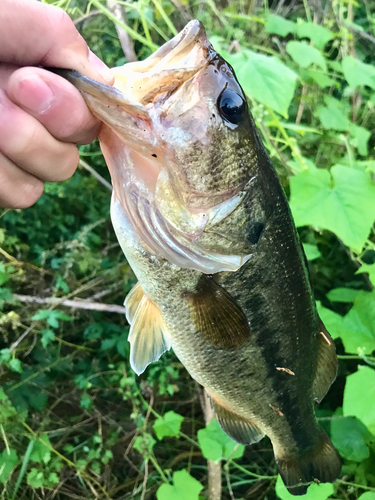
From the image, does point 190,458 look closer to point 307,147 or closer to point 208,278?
point 208,278

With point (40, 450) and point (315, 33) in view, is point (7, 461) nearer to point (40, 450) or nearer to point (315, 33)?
point (40, 450)

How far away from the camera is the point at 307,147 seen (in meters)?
2.38

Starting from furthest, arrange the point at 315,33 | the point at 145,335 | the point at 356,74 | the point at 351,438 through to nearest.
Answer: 1. the point at 315,33
2. the point at 356,74
3. the point at 351,438
4. the point at 145,335

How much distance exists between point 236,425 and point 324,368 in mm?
382

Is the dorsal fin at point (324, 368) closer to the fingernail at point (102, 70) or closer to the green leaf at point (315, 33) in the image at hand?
the fingernail at point (102, 70)

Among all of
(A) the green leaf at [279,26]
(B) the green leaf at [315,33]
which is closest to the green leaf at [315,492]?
(B) the green leaf at [315,33]

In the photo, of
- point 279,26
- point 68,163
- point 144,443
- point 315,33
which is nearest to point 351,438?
point 144,443

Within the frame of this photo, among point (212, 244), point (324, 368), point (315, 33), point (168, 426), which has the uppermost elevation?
point (212, 244)

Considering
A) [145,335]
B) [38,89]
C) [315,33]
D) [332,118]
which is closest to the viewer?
[38,89]

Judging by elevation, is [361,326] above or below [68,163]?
below

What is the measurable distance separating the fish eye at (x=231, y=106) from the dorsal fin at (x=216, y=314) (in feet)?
1.31

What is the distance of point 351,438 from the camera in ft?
5.55

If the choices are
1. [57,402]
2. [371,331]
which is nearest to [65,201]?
[57,402]

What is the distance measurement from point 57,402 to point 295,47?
7.50 ft
